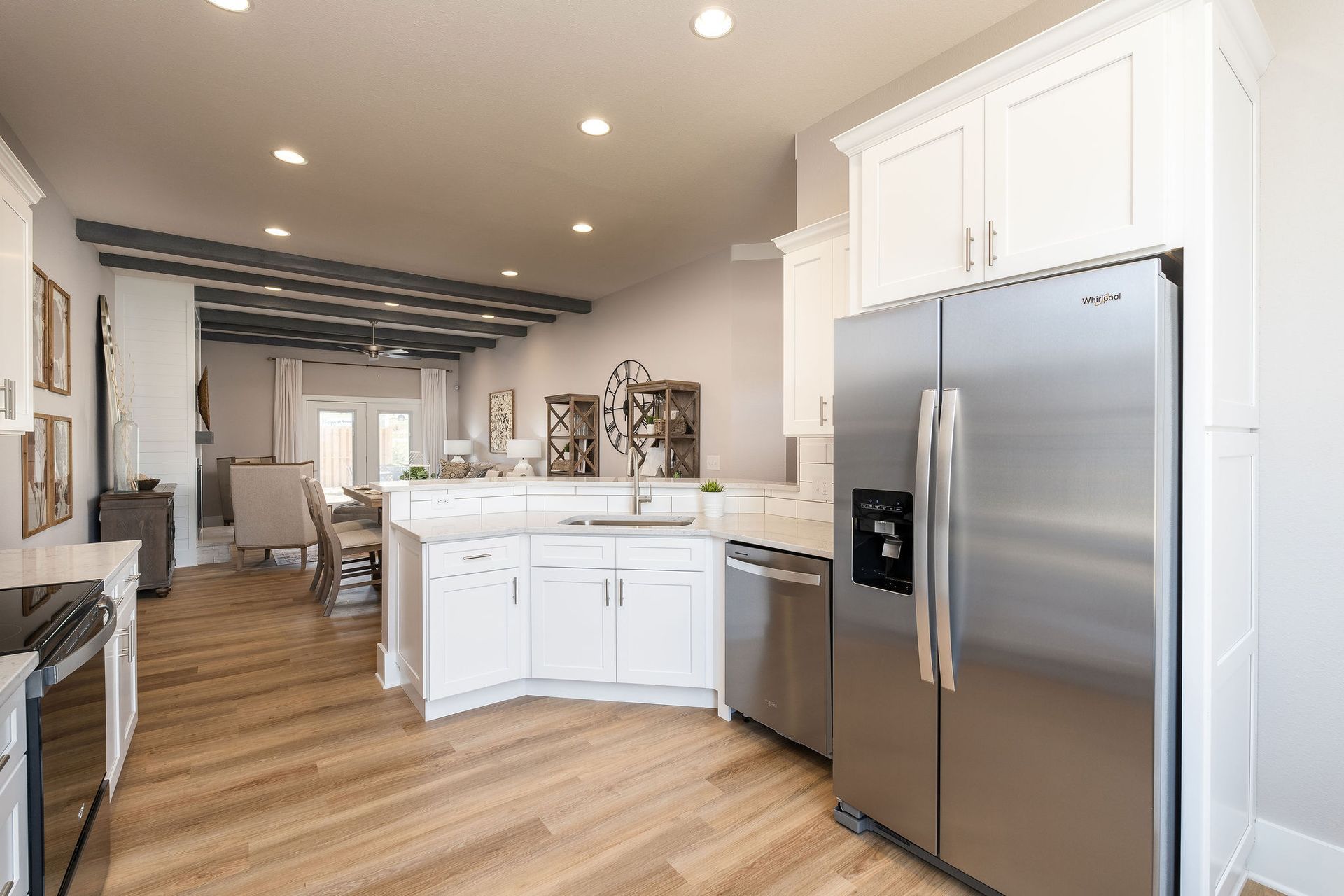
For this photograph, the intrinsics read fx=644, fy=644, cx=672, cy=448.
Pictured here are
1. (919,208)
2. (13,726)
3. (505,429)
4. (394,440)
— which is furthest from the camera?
(394,440)

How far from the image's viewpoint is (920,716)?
1881mm

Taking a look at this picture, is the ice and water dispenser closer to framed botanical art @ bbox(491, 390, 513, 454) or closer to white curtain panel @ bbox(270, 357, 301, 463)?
framed botanical art @ bbox(491, 390, 513, 454)

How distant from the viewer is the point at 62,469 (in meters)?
3.87

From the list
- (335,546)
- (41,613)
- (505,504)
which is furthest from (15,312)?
(335,546)

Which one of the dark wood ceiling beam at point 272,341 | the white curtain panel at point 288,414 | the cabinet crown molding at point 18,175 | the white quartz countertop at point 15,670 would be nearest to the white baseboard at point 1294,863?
the white quartz countertop at point 15,670

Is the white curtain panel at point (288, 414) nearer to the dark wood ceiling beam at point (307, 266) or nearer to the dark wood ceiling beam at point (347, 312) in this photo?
the dark wood ceiling beam at point (347, 312)

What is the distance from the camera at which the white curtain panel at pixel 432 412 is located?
10.3 meters

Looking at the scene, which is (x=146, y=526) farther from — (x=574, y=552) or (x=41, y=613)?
(x=41, y=613)

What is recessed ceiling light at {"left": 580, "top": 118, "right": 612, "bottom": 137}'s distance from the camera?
3.01 m

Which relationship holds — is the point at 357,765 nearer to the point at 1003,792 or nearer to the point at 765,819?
the point at 765,819

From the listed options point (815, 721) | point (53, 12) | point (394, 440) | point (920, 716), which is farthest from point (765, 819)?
point (394, 440)

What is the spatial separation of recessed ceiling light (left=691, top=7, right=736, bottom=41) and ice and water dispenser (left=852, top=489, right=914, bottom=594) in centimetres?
172

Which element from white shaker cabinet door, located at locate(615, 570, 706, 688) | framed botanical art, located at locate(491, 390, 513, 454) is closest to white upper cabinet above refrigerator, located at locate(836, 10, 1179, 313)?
white shaker cabinet door, located at locate(615, 570, 706, 688)

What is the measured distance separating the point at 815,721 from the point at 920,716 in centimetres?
64
